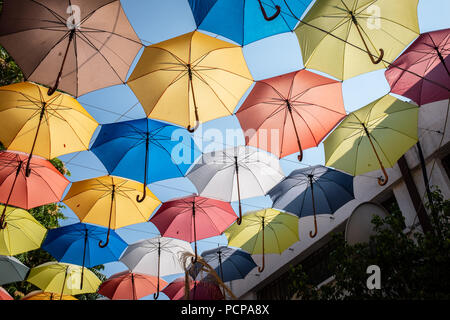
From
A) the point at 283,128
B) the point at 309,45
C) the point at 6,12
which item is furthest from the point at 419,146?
the point at 6,12

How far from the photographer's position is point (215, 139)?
8766 millimetres

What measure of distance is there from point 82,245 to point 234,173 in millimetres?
5473

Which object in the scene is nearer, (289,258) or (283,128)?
(283,128)

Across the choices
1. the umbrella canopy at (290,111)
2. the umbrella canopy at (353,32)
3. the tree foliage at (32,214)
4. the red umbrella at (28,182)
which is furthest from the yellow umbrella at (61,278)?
the umbrella canopy at (353,32)

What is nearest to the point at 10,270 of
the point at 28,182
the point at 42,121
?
the point at 28,182

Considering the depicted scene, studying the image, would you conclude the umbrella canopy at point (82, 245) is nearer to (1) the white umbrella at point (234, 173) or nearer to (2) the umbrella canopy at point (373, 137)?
(1) the white umbrella at point (234, 173)

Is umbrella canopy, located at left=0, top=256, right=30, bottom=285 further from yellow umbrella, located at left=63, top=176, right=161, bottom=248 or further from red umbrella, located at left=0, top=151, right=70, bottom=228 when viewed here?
yellow umbrella, located at left=63, top=176, right=161, bottom=248

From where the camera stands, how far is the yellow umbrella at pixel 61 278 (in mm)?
12116

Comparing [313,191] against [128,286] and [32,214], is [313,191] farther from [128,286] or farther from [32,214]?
[32,214]

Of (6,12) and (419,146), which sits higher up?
(6,12)

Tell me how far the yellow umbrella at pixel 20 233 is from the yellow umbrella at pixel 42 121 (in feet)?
9.92
